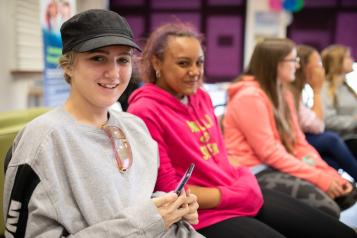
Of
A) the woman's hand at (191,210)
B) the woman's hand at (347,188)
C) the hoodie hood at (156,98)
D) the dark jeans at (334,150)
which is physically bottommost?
the woman's hand at (347,188)

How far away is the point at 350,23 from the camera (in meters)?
5.51

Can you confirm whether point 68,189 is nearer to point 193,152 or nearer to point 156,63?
point 193,152

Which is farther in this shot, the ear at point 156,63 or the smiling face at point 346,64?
the smiling face at point 346,64

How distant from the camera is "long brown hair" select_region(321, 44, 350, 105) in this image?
2953mm

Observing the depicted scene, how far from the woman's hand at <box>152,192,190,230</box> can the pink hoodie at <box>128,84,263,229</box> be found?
0.70ft

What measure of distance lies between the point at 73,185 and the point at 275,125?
4.48 ft

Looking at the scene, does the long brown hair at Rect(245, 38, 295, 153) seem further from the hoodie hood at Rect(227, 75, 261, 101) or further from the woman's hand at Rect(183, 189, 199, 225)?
the woman's hand at Rect(183, 189, 199, 225)

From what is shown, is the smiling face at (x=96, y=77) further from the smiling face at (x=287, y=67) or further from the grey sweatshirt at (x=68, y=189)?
the smiling face at (x=287, y=67)

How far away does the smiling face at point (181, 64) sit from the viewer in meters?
1.43

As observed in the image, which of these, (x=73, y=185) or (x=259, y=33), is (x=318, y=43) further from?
(x=73, y=185)

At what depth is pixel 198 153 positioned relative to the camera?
4.58 ft

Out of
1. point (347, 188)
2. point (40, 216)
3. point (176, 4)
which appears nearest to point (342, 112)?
point (347, 188)

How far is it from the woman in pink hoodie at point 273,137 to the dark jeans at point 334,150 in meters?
0.32

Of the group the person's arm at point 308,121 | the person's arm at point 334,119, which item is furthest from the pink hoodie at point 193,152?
the person's arm at point 334,119
